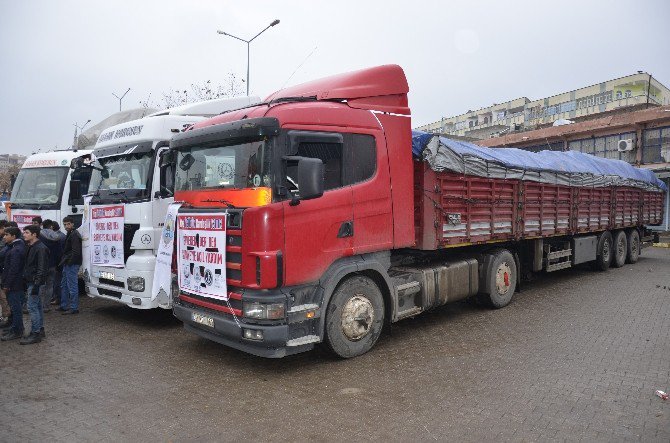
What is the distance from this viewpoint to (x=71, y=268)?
25.3 feet

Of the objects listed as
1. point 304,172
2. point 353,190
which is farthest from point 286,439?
point 353,190

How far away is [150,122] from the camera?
683cm

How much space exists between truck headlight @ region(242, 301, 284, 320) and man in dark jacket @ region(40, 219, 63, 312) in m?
5.20

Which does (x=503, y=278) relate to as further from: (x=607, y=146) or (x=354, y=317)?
(x=607, y=146)

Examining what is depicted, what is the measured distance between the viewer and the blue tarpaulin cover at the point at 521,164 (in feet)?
20.5

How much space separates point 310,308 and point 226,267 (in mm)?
985

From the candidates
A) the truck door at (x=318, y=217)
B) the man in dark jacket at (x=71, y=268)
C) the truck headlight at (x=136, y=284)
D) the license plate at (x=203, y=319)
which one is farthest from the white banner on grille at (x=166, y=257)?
the man in dark jacket at (x=71, y=268)

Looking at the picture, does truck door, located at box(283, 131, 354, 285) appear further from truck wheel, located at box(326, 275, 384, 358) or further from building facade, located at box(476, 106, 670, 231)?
building facade, located at box(476, 106, 670, 231)

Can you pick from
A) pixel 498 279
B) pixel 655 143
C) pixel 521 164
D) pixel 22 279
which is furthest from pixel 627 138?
pixel 22 279

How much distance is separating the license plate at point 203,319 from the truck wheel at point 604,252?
10.2 meters

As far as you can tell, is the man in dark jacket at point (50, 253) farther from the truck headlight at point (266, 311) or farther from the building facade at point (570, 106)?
the building facade at point (570, 106)

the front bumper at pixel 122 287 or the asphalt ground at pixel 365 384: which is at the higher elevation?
the front bumper at pixel 122 287

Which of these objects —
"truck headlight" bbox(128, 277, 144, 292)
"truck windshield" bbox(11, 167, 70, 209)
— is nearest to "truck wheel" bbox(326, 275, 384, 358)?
"truck headlight" bbox(128, 277, 144, 292)

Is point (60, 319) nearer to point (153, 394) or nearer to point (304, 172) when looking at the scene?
point (153, 394)
